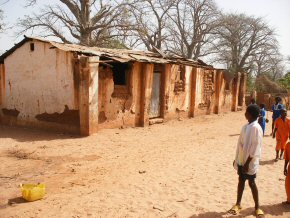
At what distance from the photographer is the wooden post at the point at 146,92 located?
38.2 feet

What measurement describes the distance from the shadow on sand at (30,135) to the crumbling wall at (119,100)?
1.41m

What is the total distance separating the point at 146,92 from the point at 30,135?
459 cm

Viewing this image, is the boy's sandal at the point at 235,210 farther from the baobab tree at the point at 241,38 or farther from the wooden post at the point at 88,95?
the baobab tree at the point at 241,38

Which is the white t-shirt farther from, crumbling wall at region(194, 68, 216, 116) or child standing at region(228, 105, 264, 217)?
crumbling wall at region(194, 68, 216, 116)

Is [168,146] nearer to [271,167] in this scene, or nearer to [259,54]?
[271,167]

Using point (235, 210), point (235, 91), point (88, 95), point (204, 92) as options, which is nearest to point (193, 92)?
point (204, 92)

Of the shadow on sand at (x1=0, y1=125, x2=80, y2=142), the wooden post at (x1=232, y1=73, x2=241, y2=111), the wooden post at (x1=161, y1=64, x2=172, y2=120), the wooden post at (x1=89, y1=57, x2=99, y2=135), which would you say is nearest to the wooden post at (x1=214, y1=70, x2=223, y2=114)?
the wooden post at (x1=232, y1=73, x2=241, y2=111)

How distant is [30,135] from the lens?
9.64 metres

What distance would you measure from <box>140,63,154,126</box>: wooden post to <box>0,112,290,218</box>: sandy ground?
5.17ft

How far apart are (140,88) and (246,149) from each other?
8.04 metres

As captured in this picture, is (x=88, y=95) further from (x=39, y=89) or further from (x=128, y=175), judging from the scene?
(x=128, y=175)

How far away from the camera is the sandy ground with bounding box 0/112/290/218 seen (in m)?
4.38

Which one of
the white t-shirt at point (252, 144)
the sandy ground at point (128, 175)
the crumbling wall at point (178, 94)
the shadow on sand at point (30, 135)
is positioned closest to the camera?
the white t-shirt at point (252, 144)

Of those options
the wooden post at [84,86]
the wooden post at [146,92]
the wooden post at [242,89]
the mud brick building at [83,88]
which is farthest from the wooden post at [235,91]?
the wooden post at [84,86]
